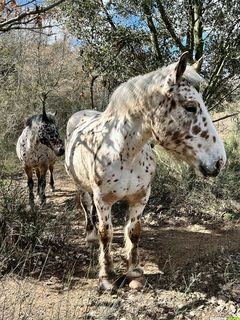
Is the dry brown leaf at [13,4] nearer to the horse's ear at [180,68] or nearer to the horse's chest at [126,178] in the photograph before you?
the horse's ear at [180,68]

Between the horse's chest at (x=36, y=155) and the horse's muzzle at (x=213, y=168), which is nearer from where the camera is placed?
the horse's muzzle at (x=213, y=168)

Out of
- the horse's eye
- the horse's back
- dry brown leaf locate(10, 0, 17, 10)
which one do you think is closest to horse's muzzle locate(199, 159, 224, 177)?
the horse's eye

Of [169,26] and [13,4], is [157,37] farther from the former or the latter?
[13,4]

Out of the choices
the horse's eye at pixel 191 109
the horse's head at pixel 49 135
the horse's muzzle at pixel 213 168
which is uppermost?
the horse's eye at pixel 191 109

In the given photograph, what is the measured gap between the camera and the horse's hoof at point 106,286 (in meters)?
3.25

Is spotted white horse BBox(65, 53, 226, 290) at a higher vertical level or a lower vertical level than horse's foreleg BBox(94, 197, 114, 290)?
higher

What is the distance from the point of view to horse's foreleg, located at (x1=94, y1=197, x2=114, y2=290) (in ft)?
A: 10.7

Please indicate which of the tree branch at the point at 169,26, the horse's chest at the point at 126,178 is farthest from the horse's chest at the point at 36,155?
the horse's chest at the point at 126,178

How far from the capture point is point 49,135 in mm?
5219

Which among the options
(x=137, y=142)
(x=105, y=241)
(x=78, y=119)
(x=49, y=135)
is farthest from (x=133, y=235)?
(x=49, y=135)

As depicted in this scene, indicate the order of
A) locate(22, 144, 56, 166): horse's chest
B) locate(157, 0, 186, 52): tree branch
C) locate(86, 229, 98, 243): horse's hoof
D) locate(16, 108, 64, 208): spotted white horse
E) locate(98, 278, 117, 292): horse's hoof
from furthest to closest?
locate(22, 144, 56, 166): horse's chest < locate(16, 108, 64, 208): spotted white horse < locate(157, 0, 186, 52): tree branch < locate(86, 229, 98, 243): horse's hoof < locate(98, 278, 117, 292): horse's hoof

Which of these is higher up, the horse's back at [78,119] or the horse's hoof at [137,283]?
the horse's back at [78,119]

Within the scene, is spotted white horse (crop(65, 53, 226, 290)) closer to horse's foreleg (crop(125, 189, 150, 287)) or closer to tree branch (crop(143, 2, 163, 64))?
horse's foreleg (crop(125, 189, 150, 287))

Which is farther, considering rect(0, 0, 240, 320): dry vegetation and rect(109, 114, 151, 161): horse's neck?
rect(0, 0, 240, 320): dry vegetation
